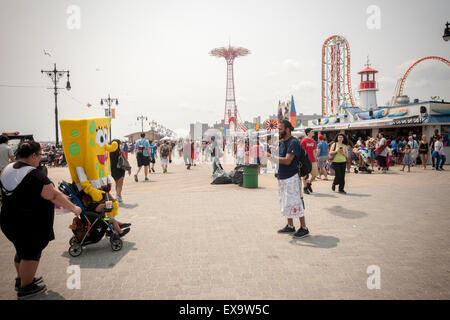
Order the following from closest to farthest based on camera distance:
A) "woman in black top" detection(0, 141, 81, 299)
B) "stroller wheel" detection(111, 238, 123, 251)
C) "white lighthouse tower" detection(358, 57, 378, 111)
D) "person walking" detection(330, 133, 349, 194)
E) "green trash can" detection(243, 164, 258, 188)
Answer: "woman in black top" detection(0, 141, 81, 299) < "stroller wheel" detection(111, 238, 123, 251) < "person walking" detection(330, 133, 349, 194) < "green trash can" detection(243, 164, 258, 188) < "white lighthouse tower" detection(358, 57, 378, 111)

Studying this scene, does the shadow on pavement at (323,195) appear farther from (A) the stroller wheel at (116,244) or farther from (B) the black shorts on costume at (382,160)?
(B) the black shorts on costume at (382,160)

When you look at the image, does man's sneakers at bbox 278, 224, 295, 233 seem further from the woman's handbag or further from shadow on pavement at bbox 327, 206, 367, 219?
the woman's handbag

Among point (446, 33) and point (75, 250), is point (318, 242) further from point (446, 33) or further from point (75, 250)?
point (446, 33)

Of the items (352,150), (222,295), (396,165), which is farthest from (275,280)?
(396,165)

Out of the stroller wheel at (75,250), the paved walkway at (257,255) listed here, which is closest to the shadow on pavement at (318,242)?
the paved walkway at (257,255)

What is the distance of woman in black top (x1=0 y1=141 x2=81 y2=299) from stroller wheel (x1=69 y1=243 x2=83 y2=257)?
104 cm

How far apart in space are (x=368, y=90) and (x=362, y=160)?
21639mm

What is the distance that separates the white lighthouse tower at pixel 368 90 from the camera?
32.1 m

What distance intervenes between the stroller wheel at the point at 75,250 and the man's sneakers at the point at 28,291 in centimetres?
109

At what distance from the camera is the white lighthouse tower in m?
32.1

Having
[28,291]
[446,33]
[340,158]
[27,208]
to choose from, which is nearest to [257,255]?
[28,291]

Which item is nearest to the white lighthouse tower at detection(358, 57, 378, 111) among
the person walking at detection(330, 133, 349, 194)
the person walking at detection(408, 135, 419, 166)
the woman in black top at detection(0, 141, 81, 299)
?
the person walking at detection(408, 135, 419, 166)
